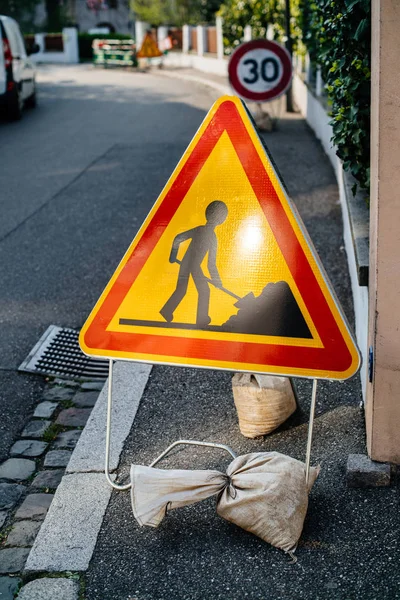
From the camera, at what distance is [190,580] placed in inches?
114

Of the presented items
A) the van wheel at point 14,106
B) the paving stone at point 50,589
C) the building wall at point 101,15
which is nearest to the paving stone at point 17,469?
the paving stone at point 50,589

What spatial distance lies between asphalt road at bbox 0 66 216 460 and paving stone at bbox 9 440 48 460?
0.05 metres

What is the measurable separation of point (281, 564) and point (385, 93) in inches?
65.0

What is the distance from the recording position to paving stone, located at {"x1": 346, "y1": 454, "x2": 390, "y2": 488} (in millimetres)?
3344

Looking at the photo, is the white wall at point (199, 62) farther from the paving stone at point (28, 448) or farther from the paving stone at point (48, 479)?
the paving stone at point (48, 479)

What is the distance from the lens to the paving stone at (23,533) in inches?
127

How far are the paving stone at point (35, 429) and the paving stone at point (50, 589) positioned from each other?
4.44ft

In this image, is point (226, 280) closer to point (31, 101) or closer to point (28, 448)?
point (28, 448)

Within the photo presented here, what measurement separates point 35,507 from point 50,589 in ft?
2.16

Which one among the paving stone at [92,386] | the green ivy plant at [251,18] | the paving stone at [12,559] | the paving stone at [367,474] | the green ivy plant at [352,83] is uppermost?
the green ivy plant at [352,83]

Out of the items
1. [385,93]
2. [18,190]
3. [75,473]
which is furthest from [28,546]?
[18,190]

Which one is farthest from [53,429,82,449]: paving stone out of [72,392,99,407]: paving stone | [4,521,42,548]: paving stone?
[4,521,42,548]: paving stone

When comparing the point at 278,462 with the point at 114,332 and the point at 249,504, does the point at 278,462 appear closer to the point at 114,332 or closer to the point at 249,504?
the point at 249,504

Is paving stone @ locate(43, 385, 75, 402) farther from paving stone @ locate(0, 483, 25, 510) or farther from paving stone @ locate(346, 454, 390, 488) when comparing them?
paving stone @ locate(346, 454, 390, 488)
